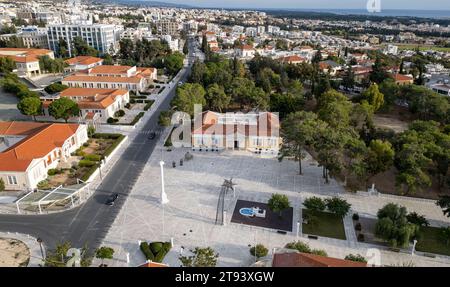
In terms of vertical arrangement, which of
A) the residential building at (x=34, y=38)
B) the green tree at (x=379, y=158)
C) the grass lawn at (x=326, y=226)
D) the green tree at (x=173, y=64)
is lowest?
the grass lawn at (x=326, y=226)

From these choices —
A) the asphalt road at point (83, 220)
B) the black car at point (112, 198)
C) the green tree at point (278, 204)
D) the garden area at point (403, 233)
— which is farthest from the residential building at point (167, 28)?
the garden area at point (403, 233)

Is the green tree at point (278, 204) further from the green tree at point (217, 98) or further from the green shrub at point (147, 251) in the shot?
the green tree at point (217, 98)

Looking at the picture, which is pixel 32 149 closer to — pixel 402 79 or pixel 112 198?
pixel 112 198

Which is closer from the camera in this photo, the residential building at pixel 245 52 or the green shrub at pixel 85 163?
the green shrub at pixel 85 163
